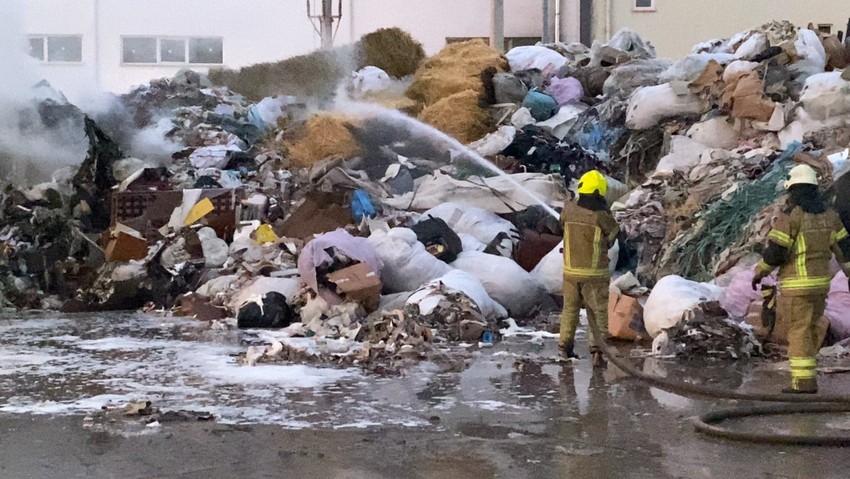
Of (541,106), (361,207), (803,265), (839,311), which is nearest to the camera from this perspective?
(803,265)

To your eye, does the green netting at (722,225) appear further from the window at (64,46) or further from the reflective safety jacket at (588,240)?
the window at (64,46)

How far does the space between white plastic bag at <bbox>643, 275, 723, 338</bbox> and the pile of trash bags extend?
0.05 feet

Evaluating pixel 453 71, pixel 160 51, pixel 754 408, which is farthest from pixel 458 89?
pixel 160 51

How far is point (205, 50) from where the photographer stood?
21.6 meters

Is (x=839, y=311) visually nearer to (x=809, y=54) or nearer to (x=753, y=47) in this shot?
(x=809, y=54)

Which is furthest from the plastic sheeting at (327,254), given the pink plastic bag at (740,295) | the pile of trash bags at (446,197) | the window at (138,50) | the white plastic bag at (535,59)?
the window at (138,50)

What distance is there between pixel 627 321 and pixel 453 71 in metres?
7.55

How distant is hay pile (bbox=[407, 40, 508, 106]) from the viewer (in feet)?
46.0

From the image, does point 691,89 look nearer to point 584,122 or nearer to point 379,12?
point 584,122

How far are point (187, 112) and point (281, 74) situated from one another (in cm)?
285

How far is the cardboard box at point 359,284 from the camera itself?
8.15 metres

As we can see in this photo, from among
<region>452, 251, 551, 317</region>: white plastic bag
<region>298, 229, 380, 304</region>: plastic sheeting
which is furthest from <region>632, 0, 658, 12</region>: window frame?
<region>298, 229, 380, 304</region>: plastic sheeting

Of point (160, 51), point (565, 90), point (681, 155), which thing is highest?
point (160, 51)

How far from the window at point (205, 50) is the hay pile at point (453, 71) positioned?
7.93 m
